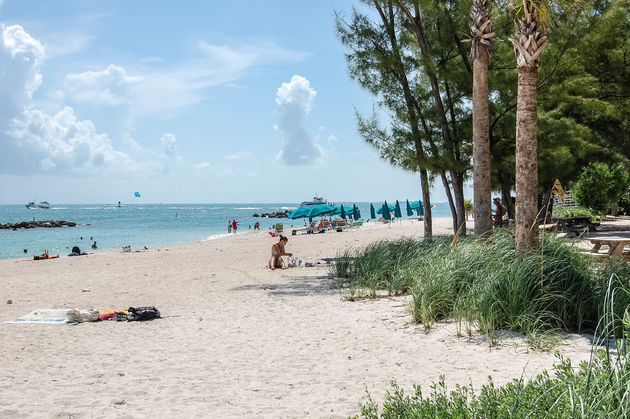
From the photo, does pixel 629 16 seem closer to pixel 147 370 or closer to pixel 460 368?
pixel 460 368

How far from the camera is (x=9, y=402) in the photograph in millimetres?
4688

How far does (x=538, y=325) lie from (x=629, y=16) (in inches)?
638

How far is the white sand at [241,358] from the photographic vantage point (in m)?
4.59

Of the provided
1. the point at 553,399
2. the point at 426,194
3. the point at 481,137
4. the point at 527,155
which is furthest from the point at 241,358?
the point at 426,194

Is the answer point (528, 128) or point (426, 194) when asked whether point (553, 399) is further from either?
point (426, 194)

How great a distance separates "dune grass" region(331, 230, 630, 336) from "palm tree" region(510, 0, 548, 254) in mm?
442

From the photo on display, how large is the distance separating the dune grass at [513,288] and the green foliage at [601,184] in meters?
20.7

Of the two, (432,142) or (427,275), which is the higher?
(432,142)

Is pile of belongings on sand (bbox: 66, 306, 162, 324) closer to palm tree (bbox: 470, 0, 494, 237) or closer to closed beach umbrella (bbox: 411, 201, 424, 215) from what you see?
palm tree (bbox: 470, 0, 494, 237)

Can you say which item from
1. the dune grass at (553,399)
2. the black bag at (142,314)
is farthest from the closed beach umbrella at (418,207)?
the dune grass at (553,399)

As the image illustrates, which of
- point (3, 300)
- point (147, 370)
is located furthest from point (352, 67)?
point (147, 370)

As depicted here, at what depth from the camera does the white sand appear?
459 centimetres

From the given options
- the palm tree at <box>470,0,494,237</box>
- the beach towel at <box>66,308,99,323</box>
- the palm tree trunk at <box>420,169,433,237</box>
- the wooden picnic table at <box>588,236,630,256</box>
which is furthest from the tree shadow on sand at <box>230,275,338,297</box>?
the wooden picnic table at <box>588,236,630,256</box>

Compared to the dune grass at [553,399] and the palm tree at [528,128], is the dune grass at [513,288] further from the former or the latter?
the dune grass at [553,399]
